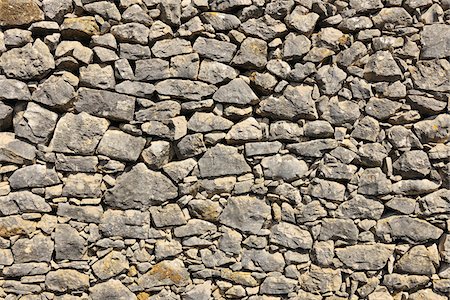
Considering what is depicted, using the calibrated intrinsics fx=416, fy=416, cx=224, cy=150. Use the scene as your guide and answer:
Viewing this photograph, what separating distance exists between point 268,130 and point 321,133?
44cm

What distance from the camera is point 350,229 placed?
137 inches

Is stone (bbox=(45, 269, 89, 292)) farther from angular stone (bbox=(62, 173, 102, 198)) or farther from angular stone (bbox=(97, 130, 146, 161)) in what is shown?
angular stone (bbox=(97, 130, 146, 161))

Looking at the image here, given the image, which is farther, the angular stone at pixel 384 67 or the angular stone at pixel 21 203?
the angular stone at pixel 384 67

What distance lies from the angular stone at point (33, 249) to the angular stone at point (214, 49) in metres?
1.95

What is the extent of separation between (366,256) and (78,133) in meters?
2.56

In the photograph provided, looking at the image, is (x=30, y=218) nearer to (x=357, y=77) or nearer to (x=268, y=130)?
(x=268, y=130)

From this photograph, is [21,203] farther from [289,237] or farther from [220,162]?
[289,237]

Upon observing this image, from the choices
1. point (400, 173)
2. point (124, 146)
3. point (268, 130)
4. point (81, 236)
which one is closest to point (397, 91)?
point (400, 173)

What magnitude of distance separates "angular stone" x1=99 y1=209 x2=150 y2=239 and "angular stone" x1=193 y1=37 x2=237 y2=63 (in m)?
→ 1.39

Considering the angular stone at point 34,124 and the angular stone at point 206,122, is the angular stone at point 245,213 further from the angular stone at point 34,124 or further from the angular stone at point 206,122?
the angular stone at point 34,124

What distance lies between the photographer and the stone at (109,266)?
132 inches

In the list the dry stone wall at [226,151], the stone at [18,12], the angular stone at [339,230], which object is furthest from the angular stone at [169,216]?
the stone at [18,12]

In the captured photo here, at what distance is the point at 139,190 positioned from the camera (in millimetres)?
3371

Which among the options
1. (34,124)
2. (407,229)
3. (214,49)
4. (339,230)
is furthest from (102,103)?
(407,229)
